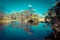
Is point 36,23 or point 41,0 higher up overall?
point 41,0

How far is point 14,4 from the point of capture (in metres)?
6.19

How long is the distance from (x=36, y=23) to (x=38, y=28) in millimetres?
240

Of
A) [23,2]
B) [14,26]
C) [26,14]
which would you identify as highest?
[23,2]

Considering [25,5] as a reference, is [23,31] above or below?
below

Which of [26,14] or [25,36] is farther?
[26,14]

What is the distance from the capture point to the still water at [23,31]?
5883mm

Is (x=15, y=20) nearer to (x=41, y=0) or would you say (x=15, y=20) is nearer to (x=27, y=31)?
(x=27, y=31)

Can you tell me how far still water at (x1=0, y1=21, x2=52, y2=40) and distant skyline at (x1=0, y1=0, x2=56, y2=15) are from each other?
0.53 metres

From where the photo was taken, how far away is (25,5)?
20.0 feet

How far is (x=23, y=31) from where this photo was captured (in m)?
A: 6.12

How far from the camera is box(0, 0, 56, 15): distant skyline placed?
20.0ft

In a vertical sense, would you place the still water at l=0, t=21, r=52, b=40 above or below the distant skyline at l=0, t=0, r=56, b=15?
below

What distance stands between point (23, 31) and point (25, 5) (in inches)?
37.9

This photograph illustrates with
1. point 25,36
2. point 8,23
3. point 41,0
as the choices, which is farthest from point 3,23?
point 41,0
